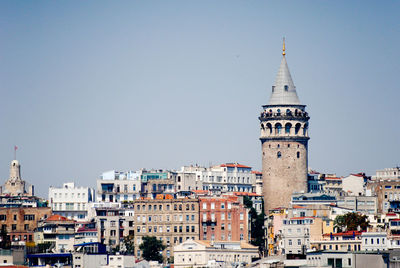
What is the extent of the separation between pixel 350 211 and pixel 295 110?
17.7 metres

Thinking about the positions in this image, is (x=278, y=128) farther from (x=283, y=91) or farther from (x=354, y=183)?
(x=354, y=183)

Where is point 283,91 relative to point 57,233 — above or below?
above

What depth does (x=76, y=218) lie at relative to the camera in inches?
7156

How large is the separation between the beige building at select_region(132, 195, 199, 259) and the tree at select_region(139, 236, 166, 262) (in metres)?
1.50

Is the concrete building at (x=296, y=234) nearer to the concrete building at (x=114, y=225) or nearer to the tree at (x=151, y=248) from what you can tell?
the tree at (x=151, y=248)

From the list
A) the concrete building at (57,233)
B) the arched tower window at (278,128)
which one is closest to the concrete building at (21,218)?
the concrete building at (57,233)

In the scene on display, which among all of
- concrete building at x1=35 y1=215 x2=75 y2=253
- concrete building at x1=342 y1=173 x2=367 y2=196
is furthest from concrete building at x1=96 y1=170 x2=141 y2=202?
concrete building at x1=342 y1=173 x2=367 y2=196

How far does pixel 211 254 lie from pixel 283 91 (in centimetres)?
3992

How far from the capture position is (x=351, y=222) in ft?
499

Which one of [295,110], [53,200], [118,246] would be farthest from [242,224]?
[53,200]

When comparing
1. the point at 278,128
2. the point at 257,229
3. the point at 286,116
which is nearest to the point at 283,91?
the point at 286,116

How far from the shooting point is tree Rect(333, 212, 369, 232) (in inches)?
5945

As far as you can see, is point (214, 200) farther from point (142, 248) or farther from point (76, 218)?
point (76, 218)

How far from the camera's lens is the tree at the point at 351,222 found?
495 ft
